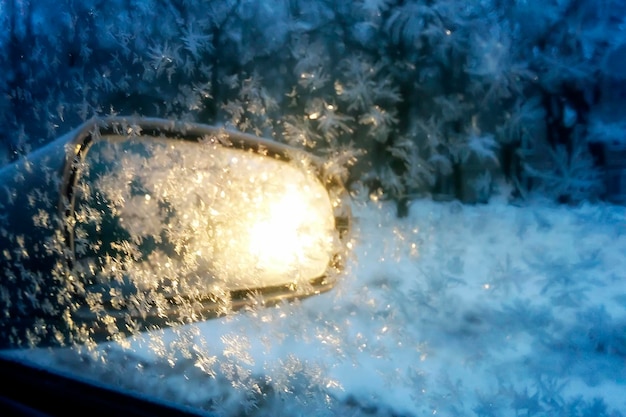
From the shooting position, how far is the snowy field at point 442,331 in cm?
260

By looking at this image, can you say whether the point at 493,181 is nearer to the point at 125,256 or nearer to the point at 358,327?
the point at 358,327

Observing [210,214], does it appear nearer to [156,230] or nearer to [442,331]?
[156,230]

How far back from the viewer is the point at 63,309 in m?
3.97

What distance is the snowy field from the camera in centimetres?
260

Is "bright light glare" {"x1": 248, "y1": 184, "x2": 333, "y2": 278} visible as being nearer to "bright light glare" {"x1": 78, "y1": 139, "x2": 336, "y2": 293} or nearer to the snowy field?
"bright light glare" {"x1": 78, "y1": 139, "x2": 336, "y2": 293}

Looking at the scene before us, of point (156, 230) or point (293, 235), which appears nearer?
point (293, 235)

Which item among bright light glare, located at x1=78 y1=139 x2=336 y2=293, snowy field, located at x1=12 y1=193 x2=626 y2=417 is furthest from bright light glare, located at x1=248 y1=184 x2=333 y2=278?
snowy field, located at x1=12 y1=193 x2=626 y2=417

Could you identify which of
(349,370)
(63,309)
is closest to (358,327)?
(349,370)

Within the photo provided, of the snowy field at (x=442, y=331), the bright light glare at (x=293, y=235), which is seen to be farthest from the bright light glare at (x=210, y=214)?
the snowy field at (x=442, y=331)

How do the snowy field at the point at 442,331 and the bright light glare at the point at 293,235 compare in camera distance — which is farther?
the bright light glare at the point at 293,235

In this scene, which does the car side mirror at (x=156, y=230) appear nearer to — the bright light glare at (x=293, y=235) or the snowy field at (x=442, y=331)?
the bright light glare at (x=293, y=235)

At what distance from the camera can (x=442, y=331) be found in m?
2.92

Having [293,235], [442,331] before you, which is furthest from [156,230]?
[442,331]

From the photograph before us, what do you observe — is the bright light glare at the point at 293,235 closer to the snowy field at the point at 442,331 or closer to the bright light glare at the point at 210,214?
the bright light glare at the point at 210,214
